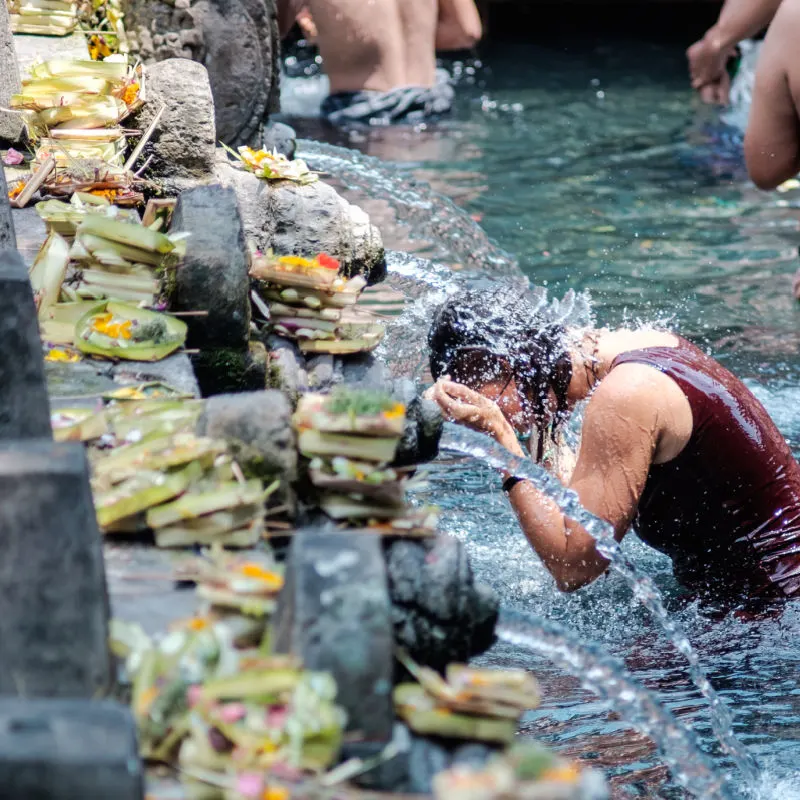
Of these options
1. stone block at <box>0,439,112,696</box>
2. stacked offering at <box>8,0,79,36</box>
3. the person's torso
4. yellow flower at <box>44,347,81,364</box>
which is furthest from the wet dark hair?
the person's torso

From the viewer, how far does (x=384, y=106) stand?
31.4 feet

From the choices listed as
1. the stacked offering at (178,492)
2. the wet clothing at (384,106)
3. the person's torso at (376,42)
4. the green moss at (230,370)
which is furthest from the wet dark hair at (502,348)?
the wet clothing at (384,106)

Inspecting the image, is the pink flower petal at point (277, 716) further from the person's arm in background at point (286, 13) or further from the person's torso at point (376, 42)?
the person's torso at point (376, 42)

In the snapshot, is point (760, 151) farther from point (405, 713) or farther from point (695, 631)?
point (405, 713)

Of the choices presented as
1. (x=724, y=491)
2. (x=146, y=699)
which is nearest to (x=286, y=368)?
(x=724, y=491)

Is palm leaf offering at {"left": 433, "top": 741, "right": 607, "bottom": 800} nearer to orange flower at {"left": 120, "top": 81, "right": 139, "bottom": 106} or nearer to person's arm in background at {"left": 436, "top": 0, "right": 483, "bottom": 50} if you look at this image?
orange flower at {"left": 120, "top": 81, "right": 139, "bottom": 106}

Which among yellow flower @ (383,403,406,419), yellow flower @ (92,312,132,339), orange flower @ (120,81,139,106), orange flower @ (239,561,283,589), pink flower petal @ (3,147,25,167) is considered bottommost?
orange flower @ (239,561,283,589)

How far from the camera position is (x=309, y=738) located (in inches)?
66.2

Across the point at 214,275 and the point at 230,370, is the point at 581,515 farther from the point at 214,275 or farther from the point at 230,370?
the point at 214,275

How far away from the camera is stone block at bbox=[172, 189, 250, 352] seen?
283 cm

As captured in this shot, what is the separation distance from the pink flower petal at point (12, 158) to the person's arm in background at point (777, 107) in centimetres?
283

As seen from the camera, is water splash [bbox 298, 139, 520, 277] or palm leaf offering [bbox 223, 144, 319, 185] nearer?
palm leaf offering [bbox 223, 144, 319, 185]

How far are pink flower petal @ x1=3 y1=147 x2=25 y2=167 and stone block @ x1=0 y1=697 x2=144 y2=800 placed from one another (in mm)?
2638

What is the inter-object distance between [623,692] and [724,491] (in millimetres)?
971
